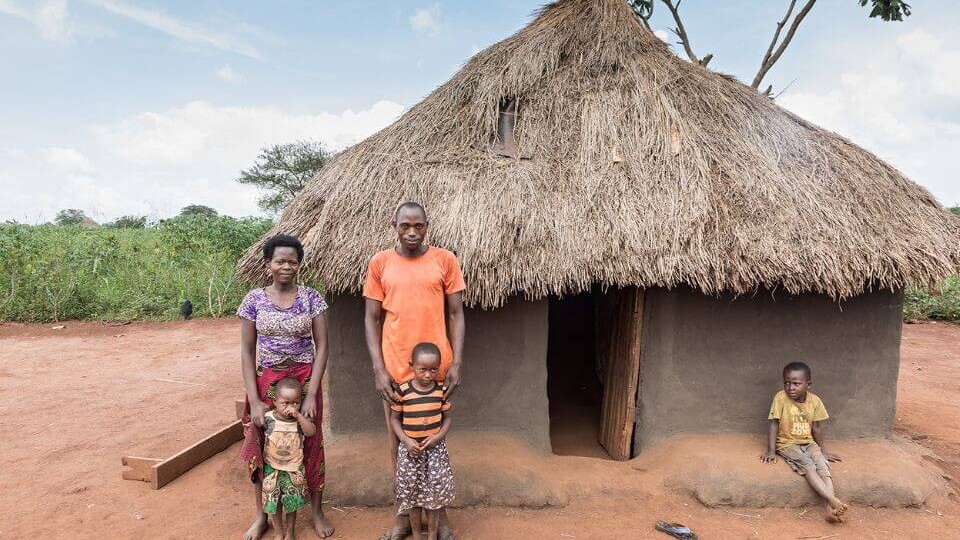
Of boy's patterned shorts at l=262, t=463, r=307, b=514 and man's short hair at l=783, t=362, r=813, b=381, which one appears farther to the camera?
man's short hair at l=783, t=362, r=813, b=381

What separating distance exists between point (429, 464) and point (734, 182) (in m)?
3.11

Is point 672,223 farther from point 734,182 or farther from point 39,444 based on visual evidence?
point 39,444

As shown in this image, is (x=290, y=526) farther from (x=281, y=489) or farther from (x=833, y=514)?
(x=833, y=514)

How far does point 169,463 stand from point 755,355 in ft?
14.8

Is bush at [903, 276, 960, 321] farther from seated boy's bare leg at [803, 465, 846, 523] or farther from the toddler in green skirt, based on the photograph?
the toddler in green skirt

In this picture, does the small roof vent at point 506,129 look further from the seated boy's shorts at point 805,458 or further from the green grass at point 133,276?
the green grass at point 133,276

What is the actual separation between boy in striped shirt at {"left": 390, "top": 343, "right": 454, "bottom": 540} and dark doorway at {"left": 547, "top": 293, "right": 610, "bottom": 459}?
205 centimetres

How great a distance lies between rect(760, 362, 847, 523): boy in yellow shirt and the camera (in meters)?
3.85

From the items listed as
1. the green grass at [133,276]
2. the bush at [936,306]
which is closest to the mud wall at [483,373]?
the green grass at [133,276]

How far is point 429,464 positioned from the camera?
304cm

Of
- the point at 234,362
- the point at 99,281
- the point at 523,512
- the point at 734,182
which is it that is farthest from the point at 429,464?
the point at 99,281

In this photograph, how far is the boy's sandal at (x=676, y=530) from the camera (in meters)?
3.42

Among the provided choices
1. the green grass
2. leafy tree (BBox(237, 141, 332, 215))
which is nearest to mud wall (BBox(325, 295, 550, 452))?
the green grass

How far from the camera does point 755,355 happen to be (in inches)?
167
